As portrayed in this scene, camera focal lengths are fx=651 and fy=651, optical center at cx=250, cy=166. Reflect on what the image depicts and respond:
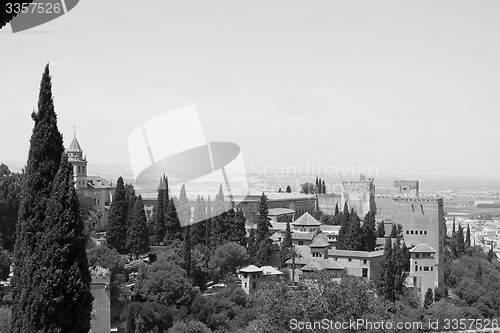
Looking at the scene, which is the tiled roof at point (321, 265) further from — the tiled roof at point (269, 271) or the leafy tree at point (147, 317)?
the leafy tree at point (147, 317)

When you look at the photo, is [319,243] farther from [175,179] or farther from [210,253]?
[175,179]

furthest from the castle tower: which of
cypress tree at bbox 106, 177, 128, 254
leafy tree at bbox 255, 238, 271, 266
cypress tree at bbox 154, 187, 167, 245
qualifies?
cypress tree at bbox 106, 177, 128, 254

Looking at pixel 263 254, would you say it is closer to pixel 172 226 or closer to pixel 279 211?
pixel 172 226

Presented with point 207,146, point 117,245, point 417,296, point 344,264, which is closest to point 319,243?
point 344,264

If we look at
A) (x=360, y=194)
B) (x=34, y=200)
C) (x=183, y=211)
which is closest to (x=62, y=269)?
(x=34, y=200)

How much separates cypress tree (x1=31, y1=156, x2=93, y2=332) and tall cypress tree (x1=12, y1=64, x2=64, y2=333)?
13 cm

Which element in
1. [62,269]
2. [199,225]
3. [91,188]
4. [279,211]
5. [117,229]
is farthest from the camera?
[279,211]

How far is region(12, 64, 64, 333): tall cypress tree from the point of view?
34.0 feet

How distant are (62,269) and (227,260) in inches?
478

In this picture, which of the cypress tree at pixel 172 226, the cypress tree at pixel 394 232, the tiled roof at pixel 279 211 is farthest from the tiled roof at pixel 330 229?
the cypress tree at pixel 172 226

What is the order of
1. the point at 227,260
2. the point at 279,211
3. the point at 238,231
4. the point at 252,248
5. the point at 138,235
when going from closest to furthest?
1. the point at 227,260
2. the point at 138,235
3. the point at 252,248
4. the point at 238,231
5. the point at 279,211

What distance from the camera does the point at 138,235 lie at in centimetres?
2267

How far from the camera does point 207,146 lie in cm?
2520

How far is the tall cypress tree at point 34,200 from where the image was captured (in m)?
10.4
